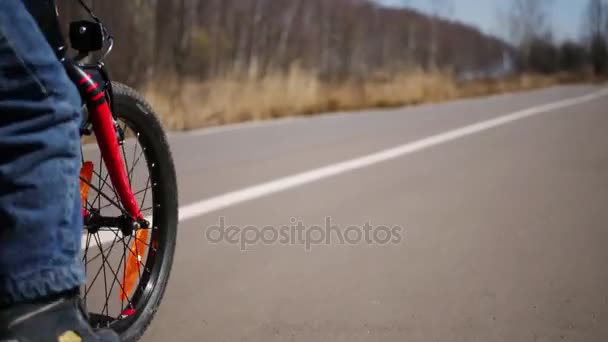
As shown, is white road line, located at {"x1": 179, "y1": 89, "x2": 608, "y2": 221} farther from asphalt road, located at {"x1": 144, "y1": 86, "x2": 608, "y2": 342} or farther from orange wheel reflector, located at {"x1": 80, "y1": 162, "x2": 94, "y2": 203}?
orange wheel reflector, located at {"x1": 80, "y1": 162, "x2": 94, "y2": 203}

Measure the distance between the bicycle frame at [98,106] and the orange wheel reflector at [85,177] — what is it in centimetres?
5

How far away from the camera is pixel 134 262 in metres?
2.52

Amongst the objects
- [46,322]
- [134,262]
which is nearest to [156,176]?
[134,262]

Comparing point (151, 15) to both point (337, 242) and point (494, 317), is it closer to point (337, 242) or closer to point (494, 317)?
point (337, 242)

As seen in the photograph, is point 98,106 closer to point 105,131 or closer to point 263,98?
point 105,131

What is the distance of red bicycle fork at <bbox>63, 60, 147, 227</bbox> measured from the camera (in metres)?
1.95

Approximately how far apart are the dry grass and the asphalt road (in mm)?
2756

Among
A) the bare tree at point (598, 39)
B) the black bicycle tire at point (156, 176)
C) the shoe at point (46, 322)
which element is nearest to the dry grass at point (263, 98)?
the black bicycle tire at point (156, 176)

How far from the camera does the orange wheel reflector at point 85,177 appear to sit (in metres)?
2.26

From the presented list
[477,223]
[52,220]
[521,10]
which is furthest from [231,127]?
[521,10]

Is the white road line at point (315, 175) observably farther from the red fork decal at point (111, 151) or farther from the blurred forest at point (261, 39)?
the blurred forest at point (261, 39)

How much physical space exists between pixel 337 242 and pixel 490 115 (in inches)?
364

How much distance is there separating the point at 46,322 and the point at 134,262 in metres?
1.13

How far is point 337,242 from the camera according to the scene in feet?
13.3
